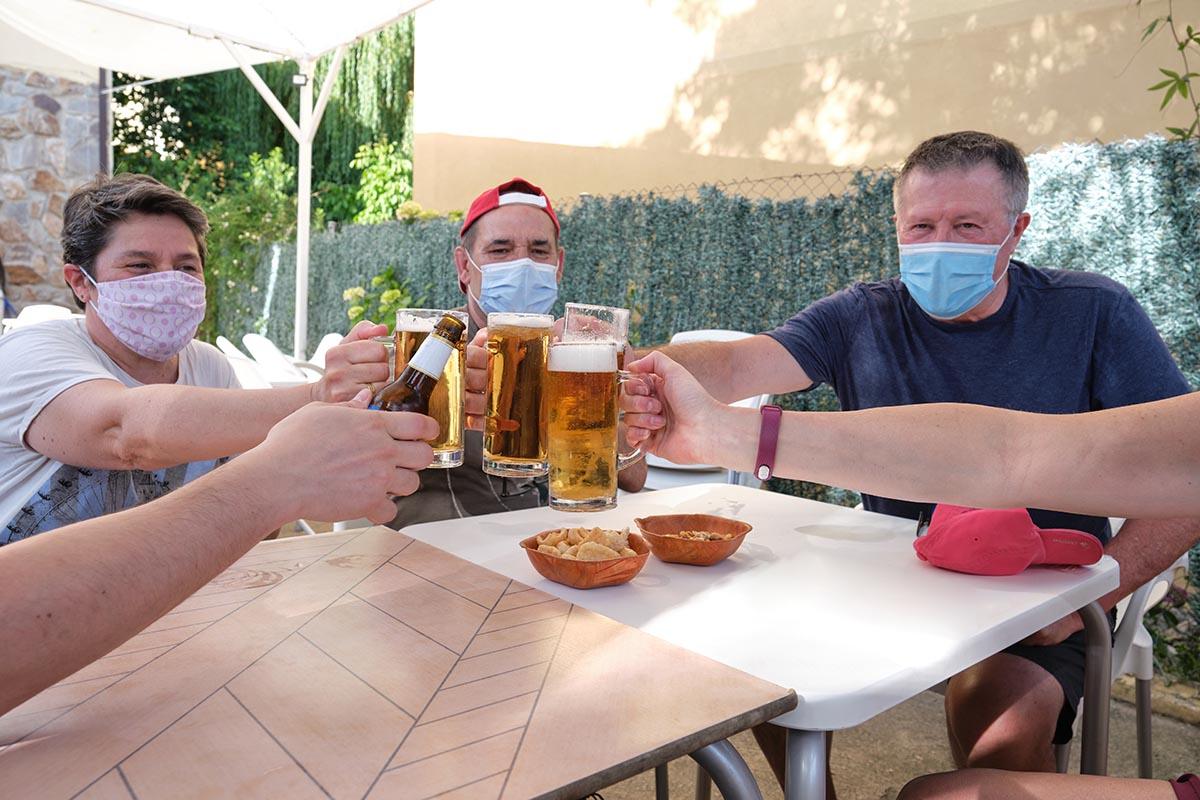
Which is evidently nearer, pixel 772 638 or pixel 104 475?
pixel 772 638

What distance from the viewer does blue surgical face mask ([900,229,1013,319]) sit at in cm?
233

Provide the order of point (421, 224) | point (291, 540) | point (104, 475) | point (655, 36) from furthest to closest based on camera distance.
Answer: point (421, 224), point (655, 36), point (104, 475), point (291, 540)

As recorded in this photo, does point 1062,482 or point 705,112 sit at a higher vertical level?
point 705,112

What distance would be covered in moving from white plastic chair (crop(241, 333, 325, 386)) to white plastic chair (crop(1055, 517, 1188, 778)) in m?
4.14

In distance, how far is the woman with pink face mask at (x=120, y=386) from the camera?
179 centimetres

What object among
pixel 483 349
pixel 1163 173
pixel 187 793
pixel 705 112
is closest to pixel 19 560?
pixel 187 793

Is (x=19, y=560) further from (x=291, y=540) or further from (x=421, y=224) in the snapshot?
(x=421, y=224)

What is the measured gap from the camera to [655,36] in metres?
8.12

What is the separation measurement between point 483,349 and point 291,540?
1.83ft

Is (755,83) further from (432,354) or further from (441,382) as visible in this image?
(432,354)

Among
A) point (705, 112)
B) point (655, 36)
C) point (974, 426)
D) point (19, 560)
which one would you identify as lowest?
point (19, 560)

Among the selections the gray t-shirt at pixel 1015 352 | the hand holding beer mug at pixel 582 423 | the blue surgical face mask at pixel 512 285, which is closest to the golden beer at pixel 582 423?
the hand holding beer mug at pixel 582 423

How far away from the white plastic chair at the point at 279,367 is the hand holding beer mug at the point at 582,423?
12.4 ft

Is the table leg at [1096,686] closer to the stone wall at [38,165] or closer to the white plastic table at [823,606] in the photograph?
the white plastic table at [823,606]
